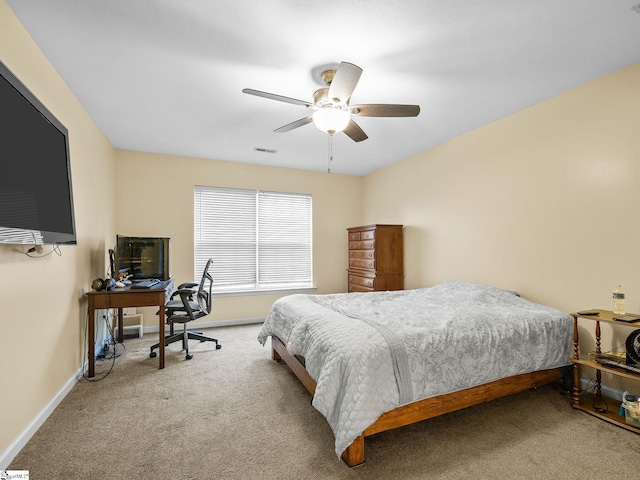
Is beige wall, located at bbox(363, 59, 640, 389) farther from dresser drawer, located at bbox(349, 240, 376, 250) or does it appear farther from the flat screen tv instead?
the flat screen tv

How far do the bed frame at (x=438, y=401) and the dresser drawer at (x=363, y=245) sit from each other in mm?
2375

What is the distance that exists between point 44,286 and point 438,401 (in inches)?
112

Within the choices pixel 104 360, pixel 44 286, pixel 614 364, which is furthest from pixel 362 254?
pixel 44 286

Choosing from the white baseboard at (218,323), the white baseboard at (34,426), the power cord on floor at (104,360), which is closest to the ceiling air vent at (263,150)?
the white baseboard at (218,323)

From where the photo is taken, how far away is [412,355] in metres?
1.91

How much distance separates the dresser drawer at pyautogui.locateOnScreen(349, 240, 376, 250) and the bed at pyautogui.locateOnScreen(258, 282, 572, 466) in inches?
68.6

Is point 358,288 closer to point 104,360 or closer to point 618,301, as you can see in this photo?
point 618,301

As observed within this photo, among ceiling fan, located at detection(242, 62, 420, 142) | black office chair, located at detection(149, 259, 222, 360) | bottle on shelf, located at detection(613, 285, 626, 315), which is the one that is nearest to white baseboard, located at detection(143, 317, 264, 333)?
black office chair, located at detection(149, 259, 222, 360)

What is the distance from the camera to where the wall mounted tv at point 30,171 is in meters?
1.49

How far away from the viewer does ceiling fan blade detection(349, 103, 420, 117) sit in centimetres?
225

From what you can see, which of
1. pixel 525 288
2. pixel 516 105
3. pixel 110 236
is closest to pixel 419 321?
pixel 525 288

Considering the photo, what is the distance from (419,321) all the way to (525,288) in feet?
4.98

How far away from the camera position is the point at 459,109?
3.06m

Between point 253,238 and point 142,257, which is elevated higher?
point 253,238
